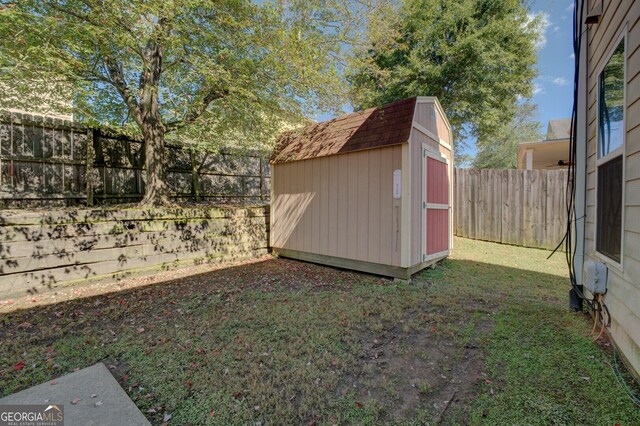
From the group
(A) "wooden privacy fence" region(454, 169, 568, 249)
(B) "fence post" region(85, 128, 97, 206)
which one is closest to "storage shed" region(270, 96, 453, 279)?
(A) "wooden privacy fence" region(454, 169, 568, 249)

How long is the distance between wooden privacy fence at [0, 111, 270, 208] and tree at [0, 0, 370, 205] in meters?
0.41

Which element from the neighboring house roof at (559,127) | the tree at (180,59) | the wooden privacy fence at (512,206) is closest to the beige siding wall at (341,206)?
the tree at (180,59)

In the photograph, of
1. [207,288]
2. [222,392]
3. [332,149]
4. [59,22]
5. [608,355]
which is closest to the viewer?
[222,392]

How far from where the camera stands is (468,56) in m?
8.59

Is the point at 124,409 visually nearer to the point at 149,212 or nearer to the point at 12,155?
the point at 149,212

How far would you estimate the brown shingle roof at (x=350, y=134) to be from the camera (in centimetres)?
404

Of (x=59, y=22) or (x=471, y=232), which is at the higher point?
(x=59, y=22)

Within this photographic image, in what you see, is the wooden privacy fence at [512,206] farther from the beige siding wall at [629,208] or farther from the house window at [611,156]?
the beige siding wall at [629,208]

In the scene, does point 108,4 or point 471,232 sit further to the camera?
point 471,232

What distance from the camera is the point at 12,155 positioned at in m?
4.27

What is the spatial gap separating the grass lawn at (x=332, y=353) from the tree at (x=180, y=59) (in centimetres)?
253

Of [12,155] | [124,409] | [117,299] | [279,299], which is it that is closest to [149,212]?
[117,299]

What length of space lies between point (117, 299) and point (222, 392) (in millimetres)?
2331

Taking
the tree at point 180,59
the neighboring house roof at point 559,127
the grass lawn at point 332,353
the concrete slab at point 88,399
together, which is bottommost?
the grass lawn at point 332,353
